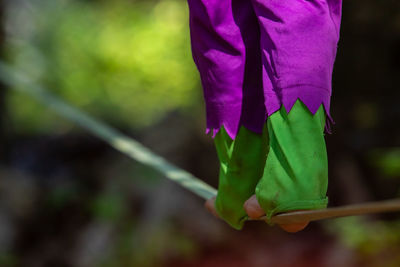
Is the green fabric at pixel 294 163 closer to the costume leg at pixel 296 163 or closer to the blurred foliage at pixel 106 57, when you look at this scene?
the costume leg at pixel 296 163

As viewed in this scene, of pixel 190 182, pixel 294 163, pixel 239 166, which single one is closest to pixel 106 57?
pixel 190 182

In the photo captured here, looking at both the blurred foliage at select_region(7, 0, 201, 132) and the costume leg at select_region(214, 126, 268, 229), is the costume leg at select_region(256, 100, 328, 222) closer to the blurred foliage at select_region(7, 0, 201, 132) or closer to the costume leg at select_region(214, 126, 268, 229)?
the costume leg at select_region(214, 126, 268, 229)

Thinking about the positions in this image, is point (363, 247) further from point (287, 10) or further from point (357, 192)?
point (287, 10)

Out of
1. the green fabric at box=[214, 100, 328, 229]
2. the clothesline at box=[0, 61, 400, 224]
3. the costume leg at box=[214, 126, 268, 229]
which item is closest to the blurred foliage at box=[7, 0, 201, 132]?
the clothesline at box=[0, 61, 400, 224]

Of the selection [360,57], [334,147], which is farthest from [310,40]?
[334,147]

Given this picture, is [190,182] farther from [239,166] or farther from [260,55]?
[260,55]

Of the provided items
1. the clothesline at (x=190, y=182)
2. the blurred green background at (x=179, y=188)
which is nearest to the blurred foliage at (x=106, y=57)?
the blurred green background at (x=179, y=188)
